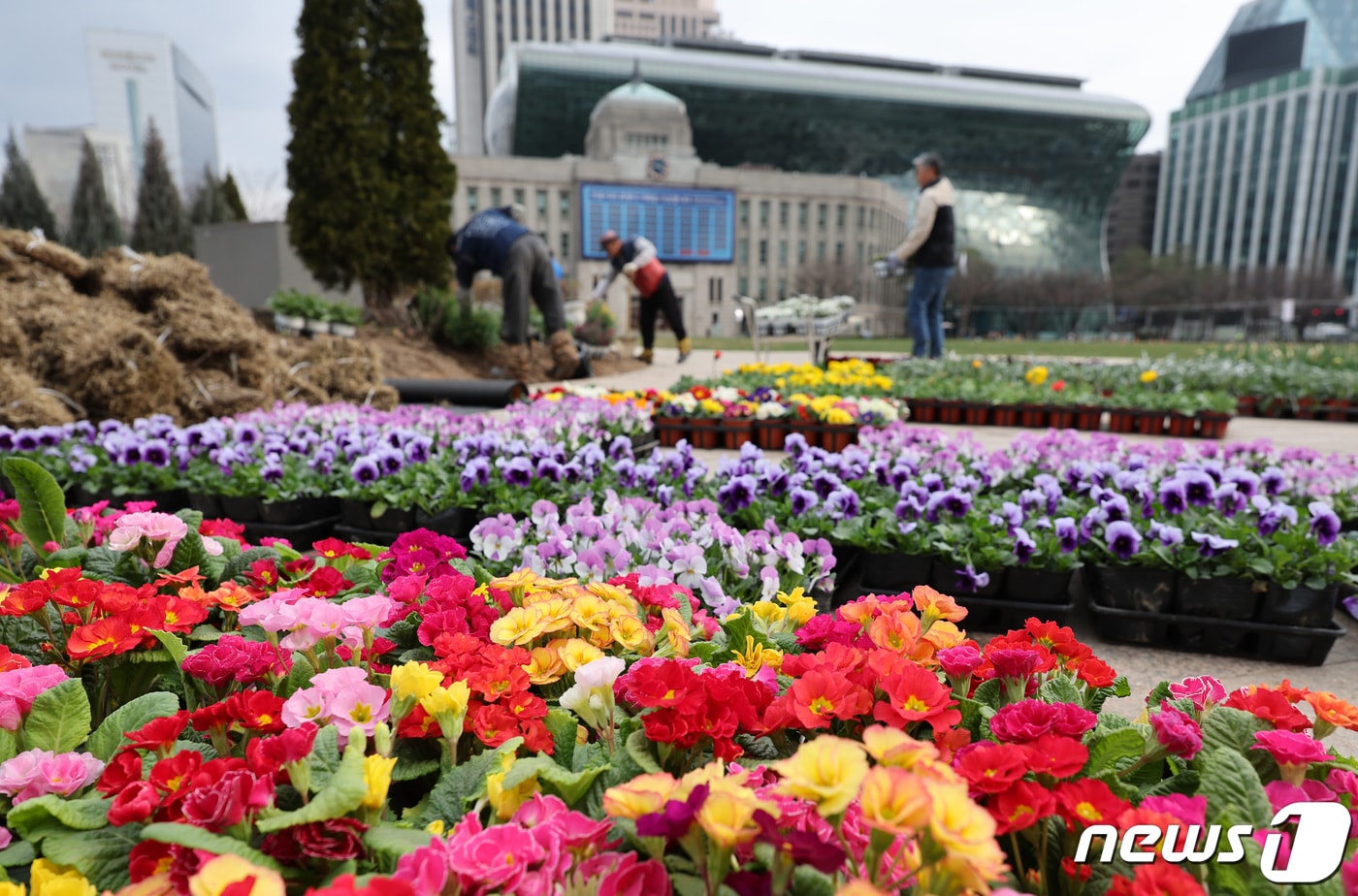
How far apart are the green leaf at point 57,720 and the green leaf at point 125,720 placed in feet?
0.08

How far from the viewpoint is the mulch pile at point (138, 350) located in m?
5.06

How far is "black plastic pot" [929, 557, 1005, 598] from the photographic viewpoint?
2783 millimetres

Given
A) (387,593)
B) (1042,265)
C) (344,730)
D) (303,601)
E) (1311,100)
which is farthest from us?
(1311,100)

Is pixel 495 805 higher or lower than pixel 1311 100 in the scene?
lower

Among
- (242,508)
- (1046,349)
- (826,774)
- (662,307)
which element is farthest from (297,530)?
(1046,349)

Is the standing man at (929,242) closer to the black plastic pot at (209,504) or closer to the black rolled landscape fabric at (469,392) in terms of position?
the black rolled landscape fabric at (469,392)

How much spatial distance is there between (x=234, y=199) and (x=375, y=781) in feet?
141

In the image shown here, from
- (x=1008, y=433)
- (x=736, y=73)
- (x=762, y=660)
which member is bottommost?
(x=1008, y=433)

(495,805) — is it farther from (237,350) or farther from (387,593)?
(237,350)

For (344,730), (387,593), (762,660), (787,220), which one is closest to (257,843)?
(344,730)

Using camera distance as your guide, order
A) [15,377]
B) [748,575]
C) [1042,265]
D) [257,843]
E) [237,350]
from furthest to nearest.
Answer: [1042,265], [237,350], [15,377], [748,575], [257,843]

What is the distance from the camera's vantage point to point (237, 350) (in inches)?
244

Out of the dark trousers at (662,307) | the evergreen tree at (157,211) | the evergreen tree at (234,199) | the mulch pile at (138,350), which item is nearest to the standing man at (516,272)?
the dark trousers at (662,307)

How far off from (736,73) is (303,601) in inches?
3064
